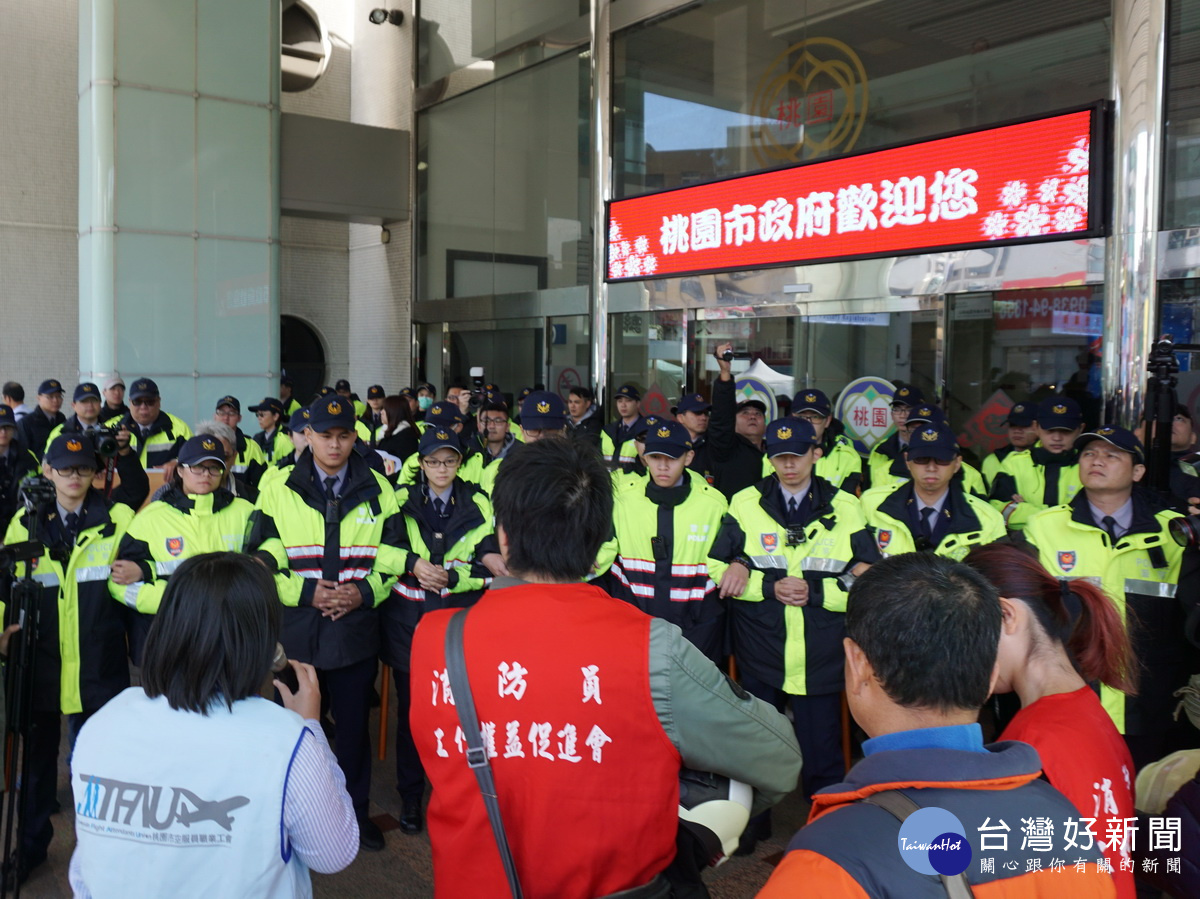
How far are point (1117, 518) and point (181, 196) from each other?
10.6m

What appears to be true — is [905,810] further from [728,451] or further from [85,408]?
[85,408]

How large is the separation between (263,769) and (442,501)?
2.64m

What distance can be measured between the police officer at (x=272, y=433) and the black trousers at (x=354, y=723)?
12.3 feet

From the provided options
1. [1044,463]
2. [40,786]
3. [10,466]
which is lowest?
[40,786]

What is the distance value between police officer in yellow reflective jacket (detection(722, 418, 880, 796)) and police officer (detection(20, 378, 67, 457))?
6910 millimetres

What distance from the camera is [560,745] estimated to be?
167cm

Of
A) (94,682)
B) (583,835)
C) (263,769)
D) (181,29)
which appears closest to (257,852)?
(263,769)

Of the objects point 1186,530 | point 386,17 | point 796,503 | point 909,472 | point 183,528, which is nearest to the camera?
point 1186,530

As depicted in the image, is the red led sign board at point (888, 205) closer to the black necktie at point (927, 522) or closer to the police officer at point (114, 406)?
the black necktie at point (927, 522)

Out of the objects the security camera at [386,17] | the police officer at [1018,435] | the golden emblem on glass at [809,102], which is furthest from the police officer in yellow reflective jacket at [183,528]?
the security camera at [386,17]

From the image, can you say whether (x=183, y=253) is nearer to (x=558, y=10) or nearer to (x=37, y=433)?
(x=37, y=433)

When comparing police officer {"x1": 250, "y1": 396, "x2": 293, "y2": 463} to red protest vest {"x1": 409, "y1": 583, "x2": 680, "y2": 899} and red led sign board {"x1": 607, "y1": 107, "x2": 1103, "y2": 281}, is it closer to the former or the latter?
red led sign board {"x1": 607, "y1": 107, "x2": 1103, "y2": 281}

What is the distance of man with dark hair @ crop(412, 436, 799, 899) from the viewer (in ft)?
5.43

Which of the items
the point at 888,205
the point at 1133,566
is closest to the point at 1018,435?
the point at 888,205
